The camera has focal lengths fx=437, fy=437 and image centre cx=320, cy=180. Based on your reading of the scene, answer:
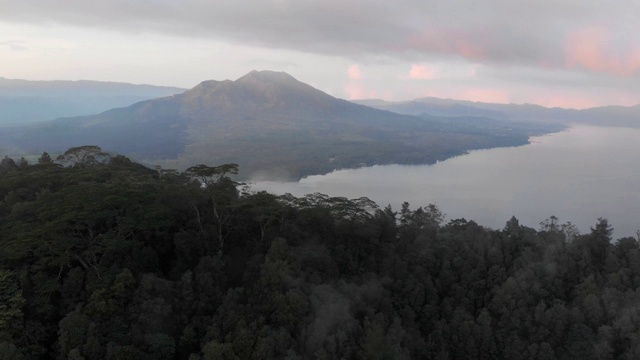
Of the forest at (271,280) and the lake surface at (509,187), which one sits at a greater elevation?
the forest at (271,280)

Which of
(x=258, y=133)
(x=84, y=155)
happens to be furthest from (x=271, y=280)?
(x=258, y=133)

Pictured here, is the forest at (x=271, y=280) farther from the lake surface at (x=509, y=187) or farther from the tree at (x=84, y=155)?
the lake surface at (x=509, y=187)

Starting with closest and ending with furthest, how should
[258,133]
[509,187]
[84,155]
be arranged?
[84,155], [509,187], [258,133]

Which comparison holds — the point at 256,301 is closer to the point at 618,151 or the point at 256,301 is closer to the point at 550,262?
the point at 550,262

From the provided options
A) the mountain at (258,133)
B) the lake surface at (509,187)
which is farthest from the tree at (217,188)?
the mountain at (258,133)

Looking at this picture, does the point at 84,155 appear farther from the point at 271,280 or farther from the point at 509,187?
the point at 509,187

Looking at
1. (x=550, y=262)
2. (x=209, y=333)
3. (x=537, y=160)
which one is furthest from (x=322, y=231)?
(x=537, y=160)
